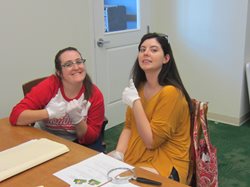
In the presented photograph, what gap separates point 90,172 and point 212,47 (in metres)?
2.60

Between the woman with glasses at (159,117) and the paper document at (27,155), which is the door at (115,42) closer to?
the woman with glasses at (159,117)

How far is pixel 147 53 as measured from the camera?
5.17ft

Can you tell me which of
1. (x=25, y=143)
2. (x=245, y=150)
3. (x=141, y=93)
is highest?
(x=141, y=93)

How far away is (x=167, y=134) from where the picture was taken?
149 centimetres

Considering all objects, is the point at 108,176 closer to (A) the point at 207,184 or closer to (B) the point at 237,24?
(A) the point at 207,184

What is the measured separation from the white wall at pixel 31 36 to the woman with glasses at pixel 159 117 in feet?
4.10

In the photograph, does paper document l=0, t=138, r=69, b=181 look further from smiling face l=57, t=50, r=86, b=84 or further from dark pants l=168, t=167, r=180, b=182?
dark pants l=168, t=167, r=180, b=182

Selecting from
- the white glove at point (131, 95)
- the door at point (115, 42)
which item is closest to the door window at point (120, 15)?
the door at point (115, 42)

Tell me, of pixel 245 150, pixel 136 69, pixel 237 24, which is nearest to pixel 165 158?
pixel 136 69

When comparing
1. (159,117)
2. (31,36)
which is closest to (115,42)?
(31,36)

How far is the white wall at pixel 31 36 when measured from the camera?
7.98 ft

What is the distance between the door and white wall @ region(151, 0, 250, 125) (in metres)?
0.33

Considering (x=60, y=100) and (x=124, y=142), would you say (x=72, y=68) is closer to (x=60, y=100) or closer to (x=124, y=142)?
(x=60, y=100)

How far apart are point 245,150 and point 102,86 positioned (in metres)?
1.48
